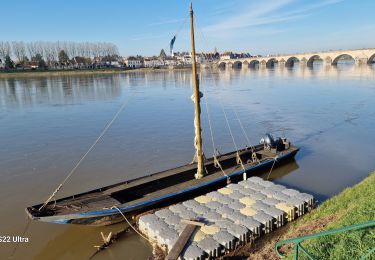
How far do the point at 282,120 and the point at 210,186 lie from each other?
19499 mm

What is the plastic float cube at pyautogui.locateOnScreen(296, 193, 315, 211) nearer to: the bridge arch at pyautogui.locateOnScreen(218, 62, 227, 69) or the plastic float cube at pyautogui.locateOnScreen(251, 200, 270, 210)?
the plastic float cube at pyautogui.locateOnScreen(251, 200, 270, 210)

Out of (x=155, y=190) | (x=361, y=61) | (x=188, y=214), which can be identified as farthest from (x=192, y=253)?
(x=361, y=61)

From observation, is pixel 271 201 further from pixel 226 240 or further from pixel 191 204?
pixel 226 240

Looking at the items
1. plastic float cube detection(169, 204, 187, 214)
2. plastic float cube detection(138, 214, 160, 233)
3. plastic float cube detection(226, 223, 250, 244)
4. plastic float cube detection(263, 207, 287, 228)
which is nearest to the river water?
plastic float cube detection(138, 214, 160, 233)

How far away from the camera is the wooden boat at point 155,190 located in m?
11.3

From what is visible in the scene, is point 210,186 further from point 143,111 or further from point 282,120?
point 143,111

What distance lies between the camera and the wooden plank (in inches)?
351

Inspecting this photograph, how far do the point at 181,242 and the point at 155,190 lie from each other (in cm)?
513

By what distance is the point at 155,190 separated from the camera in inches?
567

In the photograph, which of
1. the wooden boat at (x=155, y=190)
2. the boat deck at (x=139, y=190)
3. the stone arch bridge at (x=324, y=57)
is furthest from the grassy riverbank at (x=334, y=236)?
the stone arch bridge at (x=324, y=57)

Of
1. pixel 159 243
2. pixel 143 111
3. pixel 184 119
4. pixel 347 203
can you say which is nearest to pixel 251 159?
pixel 347 203

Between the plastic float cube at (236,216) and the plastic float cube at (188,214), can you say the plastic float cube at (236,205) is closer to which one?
the plastic float cube at (236,216)

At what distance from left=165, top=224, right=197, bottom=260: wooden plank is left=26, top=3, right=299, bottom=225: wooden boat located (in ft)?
8.72

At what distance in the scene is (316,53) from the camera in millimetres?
124125
